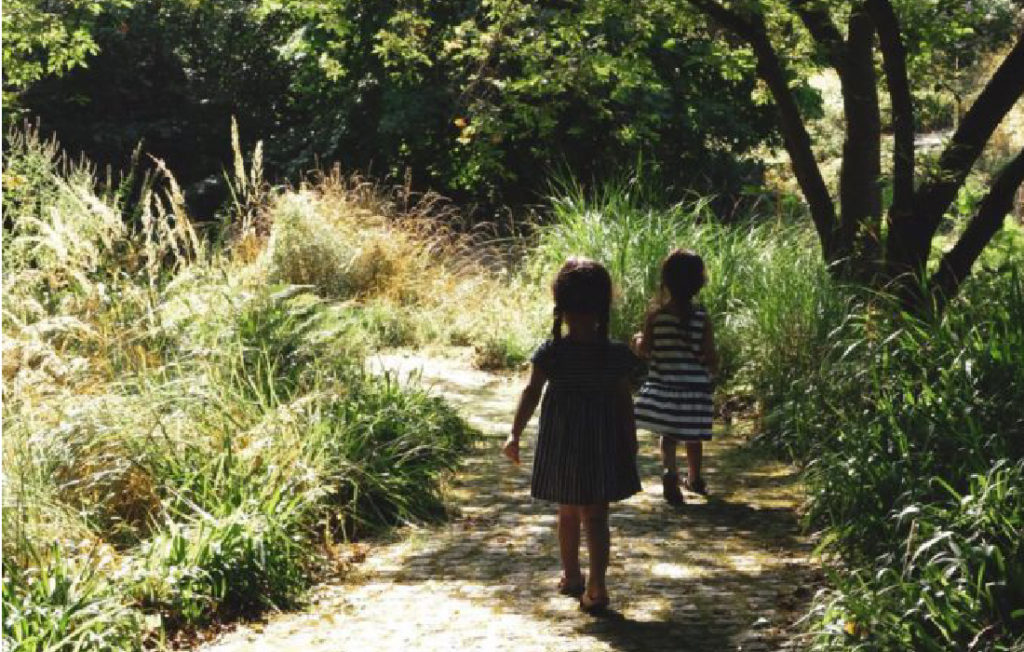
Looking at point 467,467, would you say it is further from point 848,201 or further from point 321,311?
point 848,201

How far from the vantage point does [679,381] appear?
23.3 feet

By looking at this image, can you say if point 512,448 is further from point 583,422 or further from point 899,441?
point 899,441

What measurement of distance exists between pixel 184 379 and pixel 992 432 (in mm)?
3881

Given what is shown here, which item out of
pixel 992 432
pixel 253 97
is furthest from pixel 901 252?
pixel 253 97

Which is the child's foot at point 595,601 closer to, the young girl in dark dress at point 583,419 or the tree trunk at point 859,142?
the young girl in dark dress at point 583,419

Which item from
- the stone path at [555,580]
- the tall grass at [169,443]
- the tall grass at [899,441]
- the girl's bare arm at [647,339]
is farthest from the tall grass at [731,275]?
the tall grass at [169,443]

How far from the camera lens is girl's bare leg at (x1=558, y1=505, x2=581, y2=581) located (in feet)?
17.6

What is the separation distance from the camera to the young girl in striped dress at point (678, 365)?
7.02 metres

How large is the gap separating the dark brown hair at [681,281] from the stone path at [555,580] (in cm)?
101

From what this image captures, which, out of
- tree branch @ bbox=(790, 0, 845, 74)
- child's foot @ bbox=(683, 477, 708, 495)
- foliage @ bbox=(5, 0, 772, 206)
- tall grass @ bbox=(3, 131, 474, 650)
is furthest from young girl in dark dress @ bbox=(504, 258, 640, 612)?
foliage @ bbox=(5, 0, 772, 206)

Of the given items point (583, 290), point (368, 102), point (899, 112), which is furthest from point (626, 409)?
point (368, 102)

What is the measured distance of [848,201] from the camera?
9.66 metres

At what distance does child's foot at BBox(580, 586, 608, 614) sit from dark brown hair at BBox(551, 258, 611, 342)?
1.01m

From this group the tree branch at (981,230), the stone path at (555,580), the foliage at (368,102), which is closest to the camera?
the stone path at (555,580)
